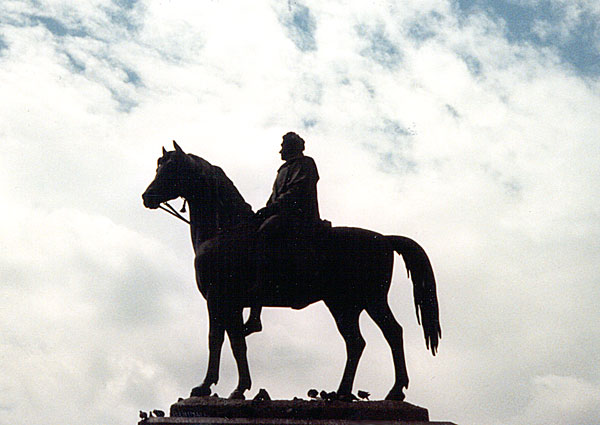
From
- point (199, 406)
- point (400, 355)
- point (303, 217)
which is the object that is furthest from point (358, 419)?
point (303, 217)

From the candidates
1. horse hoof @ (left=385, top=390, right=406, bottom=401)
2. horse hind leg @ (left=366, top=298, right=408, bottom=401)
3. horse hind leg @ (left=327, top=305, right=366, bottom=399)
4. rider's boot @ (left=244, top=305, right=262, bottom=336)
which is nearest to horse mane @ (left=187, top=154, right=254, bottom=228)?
rider's boot @ (left=244, top=305, right=262, bottom=336)

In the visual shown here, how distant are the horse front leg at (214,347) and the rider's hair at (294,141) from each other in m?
→ 2.36

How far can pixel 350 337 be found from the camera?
9.97m

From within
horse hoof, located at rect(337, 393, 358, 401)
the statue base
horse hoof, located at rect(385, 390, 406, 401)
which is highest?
horse hoof, located at rect(385, 390, 406, 401)

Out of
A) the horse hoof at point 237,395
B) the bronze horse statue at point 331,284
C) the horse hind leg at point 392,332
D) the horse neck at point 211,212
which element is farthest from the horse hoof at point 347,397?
the horse neck at point 211,212

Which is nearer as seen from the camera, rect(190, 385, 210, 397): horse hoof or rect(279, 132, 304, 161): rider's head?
rect(190, 385, 210, 397): horse hoof

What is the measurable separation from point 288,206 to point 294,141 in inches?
39.6

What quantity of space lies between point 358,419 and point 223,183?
345 cm

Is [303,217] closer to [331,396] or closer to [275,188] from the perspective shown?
[275,188]

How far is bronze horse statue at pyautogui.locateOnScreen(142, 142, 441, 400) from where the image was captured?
Answer: 988 centimetres

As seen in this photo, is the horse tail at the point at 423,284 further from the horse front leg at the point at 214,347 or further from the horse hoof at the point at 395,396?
the horse front leg at the point at 214,347

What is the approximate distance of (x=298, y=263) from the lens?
32.5 feet

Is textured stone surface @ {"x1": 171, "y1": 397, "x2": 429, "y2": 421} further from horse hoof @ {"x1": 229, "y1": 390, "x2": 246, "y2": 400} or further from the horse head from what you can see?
the horse head

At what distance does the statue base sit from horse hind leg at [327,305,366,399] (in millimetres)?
650
